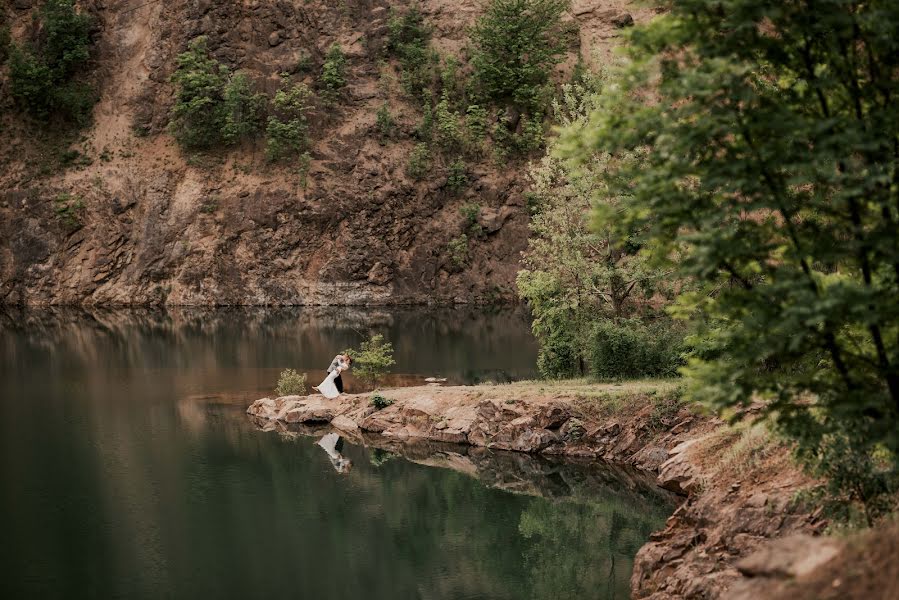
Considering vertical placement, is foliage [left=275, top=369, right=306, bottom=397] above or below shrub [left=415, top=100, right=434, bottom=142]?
below

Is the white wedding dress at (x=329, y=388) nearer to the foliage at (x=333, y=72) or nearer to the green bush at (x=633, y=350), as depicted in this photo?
the green bush at (x=633, y=350)

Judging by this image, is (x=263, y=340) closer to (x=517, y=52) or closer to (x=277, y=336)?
(x=277, y=336)

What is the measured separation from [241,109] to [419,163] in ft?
50.0

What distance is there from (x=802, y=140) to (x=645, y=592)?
9.93 metres

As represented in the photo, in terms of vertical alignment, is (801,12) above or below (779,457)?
above

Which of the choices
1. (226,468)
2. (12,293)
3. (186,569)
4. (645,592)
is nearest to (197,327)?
(12,293)

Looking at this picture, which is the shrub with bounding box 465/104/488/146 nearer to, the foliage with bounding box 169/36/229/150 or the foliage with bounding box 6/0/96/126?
the foliage with bounding box 169/36/229/150

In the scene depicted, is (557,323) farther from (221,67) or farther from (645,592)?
(221,67)

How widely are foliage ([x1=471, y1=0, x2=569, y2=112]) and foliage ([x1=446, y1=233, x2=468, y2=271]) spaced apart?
1301 cm

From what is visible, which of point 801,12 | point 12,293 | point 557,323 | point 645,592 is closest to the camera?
point 801,12

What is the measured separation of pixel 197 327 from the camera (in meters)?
62.1

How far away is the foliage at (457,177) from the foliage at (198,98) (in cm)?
1920

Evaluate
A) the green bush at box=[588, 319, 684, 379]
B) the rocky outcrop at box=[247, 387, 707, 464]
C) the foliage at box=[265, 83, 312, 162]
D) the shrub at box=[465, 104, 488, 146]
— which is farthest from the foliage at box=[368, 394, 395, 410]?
the shrub at box=[465, 104, 488, 146]

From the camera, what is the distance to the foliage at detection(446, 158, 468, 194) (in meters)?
77.1
